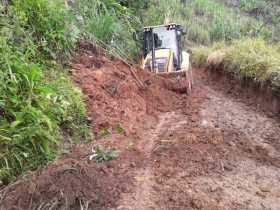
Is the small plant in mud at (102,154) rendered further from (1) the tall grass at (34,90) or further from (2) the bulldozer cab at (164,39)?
(2) the bulldozer cab at (164,39)

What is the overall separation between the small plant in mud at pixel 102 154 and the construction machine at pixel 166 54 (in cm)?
625

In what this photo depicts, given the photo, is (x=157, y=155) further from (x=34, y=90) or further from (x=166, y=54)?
(x=166, y=54)

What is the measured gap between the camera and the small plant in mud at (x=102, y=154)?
6.30m

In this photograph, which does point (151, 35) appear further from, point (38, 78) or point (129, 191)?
point (129, 191)

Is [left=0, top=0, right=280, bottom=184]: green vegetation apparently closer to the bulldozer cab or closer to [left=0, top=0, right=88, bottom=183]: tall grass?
[left=0, top=0, right=88, bottom=183]: tall grass

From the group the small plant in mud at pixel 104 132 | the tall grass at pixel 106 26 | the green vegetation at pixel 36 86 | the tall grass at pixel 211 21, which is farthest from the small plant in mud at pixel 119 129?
the tall grass at pixel 211 21

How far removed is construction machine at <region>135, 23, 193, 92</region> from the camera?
1285 centimetres

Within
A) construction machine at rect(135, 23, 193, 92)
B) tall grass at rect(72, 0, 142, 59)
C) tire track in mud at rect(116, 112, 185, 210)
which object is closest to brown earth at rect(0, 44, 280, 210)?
tire track in mud at rect(116, 112, 185, 210)

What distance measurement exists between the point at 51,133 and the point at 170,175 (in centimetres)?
168

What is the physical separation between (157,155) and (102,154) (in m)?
0.99

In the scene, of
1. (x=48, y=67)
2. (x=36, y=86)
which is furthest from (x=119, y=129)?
(x=36, y=86)

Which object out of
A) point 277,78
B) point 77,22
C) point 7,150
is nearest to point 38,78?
point 7,150

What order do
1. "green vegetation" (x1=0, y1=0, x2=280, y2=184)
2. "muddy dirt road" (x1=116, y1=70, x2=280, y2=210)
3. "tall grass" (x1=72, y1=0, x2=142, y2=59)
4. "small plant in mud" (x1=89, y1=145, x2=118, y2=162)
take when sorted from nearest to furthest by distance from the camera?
1. "muddy dirt road" (x1=116, y1=70, x2=280, y2=210)
2. "green vegetation" (x1=0, y1=0, x2=280, y2=184)
3. "small plant in mud" (x1=89, y1=145, x2=118, y2=162)
4. "tall grass" (x1=72, y1=0, x2=142, y2=59)

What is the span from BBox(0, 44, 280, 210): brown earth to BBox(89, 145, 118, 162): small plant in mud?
9 cm
